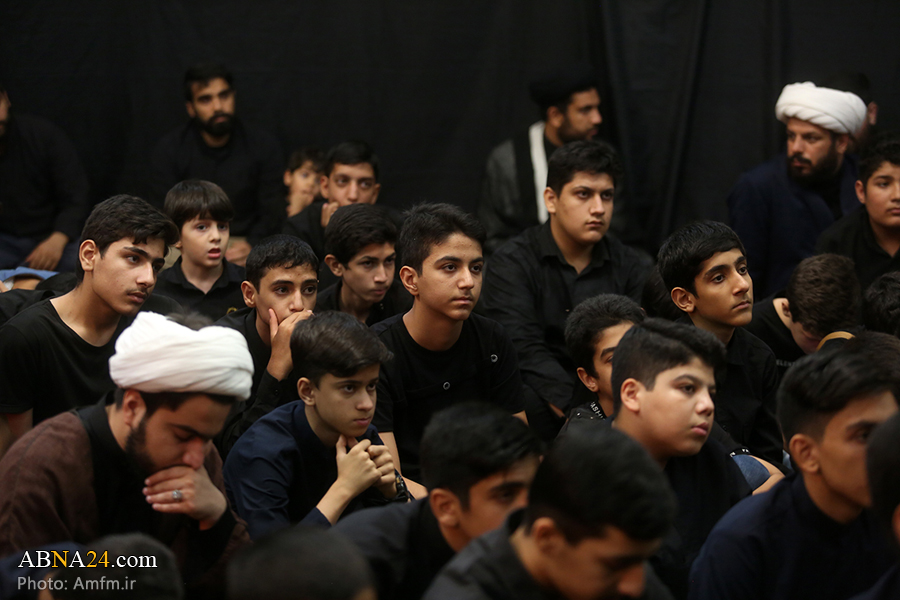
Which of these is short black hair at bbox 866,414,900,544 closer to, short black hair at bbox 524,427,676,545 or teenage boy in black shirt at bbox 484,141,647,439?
short black hair at bbox 524,427,676,545

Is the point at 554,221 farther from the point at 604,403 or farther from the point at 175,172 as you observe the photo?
the point at 175,172

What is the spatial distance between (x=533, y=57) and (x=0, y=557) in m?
3.92

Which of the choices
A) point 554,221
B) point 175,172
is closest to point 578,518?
point 554,221

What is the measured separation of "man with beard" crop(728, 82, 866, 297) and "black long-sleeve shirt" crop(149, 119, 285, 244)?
93.0 inches

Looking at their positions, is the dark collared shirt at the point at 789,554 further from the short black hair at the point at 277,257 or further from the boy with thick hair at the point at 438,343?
the short black hair at the point at 277,257

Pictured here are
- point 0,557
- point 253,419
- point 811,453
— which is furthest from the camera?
point 253,419

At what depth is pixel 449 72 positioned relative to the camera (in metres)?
4.97

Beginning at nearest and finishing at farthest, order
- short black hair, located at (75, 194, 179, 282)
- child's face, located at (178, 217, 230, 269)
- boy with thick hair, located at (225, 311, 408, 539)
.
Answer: boy with thick hair, located at (225, 311, 408, 539) < short black hair, located at (75, 194, 179, 282) < child's face, located at (178, 217, 230, 269)

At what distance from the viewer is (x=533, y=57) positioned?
4.98 meters

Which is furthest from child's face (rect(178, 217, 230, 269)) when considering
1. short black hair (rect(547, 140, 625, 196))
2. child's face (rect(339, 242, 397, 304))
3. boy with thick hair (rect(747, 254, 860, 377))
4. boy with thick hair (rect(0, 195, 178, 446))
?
boy with thick hair (rect(747, 254, 860, 377))

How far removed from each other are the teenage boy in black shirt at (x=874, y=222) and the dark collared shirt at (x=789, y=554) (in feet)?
7.28

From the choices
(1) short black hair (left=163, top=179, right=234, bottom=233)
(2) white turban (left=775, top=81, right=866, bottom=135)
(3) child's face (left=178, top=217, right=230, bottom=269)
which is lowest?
(3) child's face (left=178, top=217, right=230, bottom=269)

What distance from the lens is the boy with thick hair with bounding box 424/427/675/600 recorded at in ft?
4.69

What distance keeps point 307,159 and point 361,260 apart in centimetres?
152
